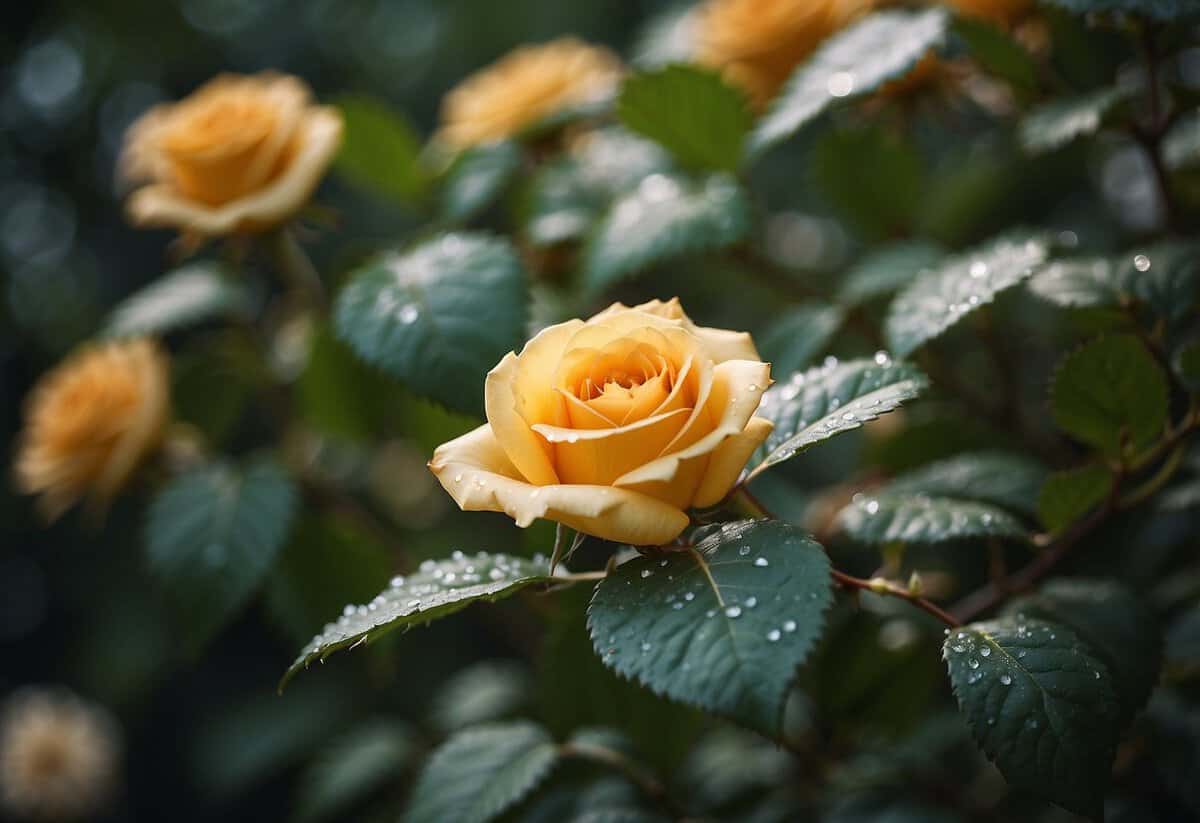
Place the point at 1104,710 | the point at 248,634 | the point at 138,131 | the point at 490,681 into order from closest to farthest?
1. the point at 1104,710
2. the point at 138,131
3. the point at 490,681
4. the point at 248,634

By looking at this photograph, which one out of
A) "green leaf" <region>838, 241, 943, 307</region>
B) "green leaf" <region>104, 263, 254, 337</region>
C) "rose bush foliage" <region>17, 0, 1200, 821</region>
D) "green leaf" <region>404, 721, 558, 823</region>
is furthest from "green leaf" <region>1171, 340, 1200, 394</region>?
"green leaf" <region>104, 263, 254, 337</region>

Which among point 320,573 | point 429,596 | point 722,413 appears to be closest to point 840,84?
point 722,413

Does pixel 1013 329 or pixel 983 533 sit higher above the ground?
pixel 983 533

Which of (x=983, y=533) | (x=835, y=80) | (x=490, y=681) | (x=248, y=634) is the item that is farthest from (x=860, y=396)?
(x=248, y=634)

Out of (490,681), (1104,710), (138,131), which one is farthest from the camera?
(490,681)

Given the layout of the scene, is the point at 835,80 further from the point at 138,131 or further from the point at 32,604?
the point at 32,604

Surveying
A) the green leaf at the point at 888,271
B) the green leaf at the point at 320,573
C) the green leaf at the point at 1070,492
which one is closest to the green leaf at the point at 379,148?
the green leaf at the point at 320,573

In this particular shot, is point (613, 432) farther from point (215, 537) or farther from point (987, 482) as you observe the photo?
point (215, 537)
